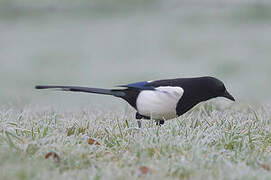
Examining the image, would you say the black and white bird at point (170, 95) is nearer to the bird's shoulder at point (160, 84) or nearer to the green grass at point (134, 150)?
the bird's shoulder at point (160, 84)

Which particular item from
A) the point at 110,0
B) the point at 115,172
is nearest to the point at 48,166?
the point at 115,172

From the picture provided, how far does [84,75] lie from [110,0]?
980cm

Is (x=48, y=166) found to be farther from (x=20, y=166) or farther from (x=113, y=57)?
(x=113, y=57)

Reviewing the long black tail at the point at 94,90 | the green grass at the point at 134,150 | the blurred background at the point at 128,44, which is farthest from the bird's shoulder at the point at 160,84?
the blurred background at the point at 128,44

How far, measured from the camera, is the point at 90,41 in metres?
17.2

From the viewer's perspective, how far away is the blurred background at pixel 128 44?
12695mm

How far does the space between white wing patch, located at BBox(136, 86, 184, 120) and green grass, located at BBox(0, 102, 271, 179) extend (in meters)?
0.15

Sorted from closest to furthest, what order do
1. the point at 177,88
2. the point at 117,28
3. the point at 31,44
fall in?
the point at 177,88, the point at 31,44, the point at 117,28

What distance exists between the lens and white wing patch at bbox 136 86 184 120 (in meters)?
4.80

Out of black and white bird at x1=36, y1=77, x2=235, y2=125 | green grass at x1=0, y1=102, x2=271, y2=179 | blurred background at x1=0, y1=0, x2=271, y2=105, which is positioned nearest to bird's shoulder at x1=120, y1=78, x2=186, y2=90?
black and white bird at x1=36, y1=77, x2=235, y2=125

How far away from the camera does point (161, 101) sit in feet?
15.8

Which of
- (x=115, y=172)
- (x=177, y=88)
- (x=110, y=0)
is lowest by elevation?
(x=115, y=172)

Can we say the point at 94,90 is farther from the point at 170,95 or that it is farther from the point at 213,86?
the point at 213,86

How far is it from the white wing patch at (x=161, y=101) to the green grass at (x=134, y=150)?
155 mm
